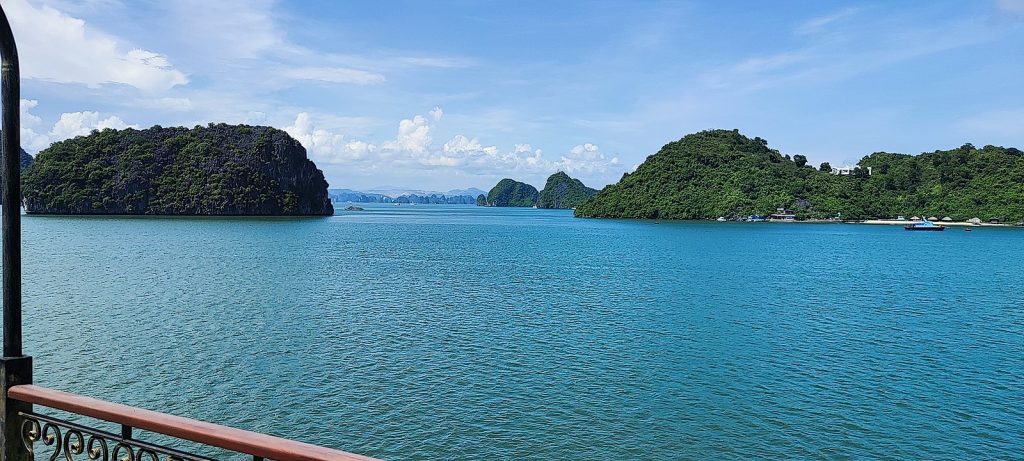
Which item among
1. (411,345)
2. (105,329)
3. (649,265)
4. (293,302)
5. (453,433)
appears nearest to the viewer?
(453,433)

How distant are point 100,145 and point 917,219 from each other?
20801 centimetres

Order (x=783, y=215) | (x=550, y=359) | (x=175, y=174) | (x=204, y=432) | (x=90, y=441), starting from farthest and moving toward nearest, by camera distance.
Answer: (x=783, y=215), (x=175, y=174), (x=550, y=359), (x=90, y=441), (x=204, y=432)

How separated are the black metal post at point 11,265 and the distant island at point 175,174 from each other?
171m

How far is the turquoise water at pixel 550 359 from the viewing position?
544 inches

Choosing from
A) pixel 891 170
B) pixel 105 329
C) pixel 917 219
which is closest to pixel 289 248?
pixel 105 329

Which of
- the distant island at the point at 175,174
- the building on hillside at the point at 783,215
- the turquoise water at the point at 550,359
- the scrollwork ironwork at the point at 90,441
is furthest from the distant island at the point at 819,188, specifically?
the scrollwork ironwork at the point at 90,441

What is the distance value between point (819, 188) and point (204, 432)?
19598 cm

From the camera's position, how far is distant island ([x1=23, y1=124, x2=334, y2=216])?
15500cm

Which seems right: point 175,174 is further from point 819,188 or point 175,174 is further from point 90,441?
point 90,441

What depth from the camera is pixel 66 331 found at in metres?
22.2

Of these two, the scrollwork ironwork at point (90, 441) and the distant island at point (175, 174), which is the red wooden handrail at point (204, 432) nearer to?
the scrollwork ironwork at point (90, 441)

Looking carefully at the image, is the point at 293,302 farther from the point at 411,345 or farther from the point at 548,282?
the point at 548,282

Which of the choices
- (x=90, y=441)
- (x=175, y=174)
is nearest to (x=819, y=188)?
(x=175, y=174)

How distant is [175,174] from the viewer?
540 ft
